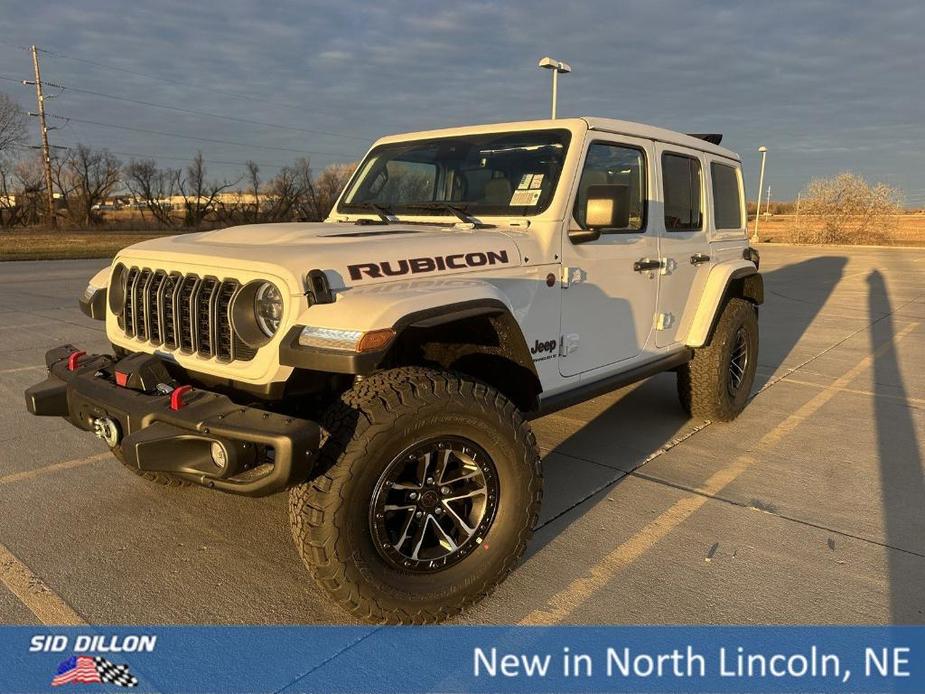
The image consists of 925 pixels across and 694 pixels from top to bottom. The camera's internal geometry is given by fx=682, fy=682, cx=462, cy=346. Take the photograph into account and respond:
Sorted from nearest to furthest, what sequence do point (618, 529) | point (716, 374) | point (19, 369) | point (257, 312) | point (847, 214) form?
point (257, 312) < point (618, 529) < point (716, 374) < point (19, 369) < point (847, 214)

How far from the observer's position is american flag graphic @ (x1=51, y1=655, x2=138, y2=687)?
234cm

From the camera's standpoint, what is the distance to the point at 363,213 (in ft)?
13.5

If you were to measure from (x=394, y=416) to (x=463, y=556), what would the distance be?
2.34 ft

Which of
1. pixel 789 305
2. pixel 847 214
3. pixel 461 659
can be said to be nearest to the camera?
pixel 461 659

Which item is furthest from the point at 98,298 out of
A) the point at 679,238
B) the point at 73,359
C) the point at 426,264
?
the point at 679,238

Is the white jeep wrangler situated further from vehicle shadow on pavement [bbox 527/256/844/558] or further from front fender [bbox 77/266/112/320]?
vehicle shadow on pavement [bbox 527/256/844/558]

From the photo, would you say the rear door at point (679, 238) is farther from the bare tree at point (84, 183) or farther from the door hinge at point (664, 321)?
the bare tree at point (84, 183)

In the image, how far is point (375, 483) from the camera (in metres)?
2.47

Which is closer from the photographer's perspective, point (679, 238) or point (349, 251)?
point (349, 251)

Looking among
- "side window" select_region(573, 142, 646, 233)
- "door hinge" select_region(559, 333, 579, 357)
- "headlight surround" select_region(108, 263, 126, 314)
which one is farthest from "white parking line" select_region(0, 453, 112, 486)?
"side window" select_region(573, 142, 646, 233)

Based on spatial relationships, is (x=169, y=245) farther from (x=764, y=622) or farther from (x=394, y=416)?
(x=764, y=622)

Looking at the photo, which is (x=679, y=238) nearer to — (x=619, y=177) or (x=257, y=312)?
(x=619, y=177)

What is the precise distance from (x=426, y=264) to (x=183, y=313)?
1050 millimetres

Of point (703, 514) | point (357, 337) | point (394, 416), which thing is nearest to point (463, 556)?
point (394, 416)
